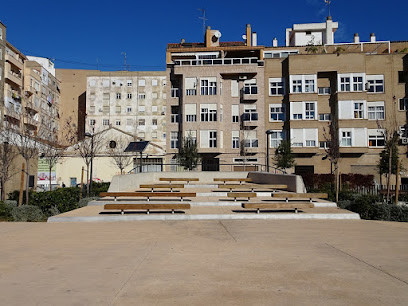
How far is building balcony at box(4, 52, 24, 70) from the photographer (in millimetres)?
55250

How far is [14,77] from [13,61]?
97.2 inches

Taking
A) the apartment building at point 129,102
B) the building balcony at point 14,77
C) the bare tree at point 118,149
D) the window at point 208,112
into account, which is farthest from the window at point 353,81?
the building balcony at point 14,77

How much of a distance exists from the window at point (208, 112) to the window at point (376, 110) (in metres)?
16.0

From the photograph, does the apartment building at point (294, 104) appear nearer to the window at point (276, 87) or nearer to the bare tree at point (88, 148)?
the window at point (276, 87)

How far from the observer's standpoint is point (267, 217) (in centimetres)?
1087

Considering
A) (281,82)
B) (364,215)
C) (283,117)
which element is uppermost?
(281,82)

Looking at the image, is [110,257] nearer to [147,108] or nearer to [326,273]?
[326,273]

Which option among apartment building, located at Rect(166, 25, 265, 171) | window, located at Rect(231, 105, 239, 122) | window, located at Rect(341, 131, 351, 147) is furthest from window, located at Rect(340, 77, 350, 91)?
window, located at Rect(231, 105, 239, 122)

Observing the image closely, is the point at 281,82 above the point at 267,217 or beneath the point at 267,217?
above

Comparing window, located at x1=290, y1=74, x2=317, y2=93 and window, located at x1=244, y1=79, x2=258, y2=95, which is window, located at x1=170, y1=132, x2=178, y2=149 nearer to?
window, located at x1=244, y1=79, x2=258, y2=95

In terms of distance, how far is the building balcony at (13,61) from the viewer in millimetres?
55250

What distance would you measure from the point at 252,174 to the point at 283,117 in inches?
697

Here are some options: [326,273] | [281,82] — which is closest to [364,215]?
[326,273]

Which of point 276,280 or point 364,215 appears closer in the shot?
point 276,280
